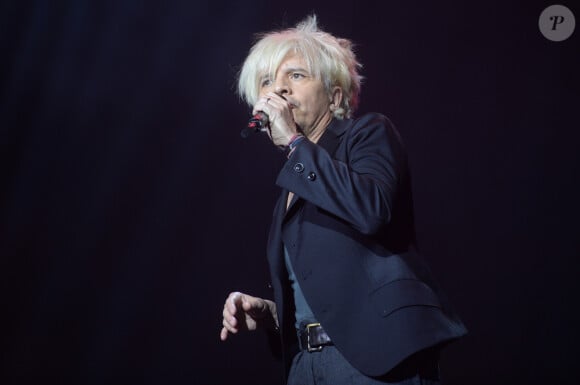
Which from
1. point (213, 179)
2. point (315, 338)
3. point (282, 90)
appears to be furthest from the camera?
point (213, 179)

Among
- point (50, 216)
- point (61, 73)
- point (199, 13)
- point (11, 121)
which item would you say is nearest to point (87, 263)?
point (50, 216)

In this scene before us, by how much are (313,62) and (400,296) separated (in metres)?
0.87

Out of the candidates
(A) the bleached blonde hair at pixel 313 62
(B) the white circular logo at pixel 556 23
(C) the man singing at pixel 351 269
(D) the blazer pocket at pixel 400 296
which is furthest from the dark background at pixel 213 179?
(D) the blazer pocket at pixel 400 296

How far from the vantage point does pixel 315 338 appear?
123 centimetres

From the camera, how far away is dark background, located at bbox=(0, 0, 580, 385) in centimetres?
244

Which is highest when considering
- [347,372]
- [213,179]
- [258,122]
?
[258,122]

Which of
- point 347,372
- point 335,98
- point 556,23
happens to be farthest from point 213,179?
point 556,23

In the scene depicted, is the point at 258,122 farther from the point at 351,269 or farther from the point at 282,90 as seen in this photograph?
the point at 351,269

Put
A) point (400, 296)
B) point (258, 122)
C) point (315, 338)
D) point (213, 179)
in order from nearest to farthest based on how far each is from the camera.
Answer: point (400, 296) → point (315, 338) → point (258, 122) → point (213, 179)

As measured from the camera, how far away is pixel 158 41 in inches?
106

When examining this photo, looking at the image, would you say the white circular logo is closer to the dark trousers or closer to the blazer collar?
the blazer collar

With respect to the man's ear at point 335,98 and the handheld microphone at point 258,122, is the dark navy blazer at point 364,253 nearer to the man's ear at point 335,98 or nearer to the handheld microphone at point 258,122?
the handheld microphone at point 258,122

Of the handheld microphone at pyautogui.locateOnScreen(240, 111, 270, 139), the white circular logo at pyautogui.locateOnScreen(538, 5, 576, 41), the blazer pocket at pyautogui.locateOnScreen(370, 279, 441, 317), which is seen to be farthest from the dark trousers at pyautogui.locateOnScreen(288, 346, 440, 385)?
the white circular logo at pyautogui.locateOnScreen(538, 5, 576, 41)

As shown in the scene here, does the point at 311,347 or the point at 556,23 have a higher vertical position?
the point at 556,23
